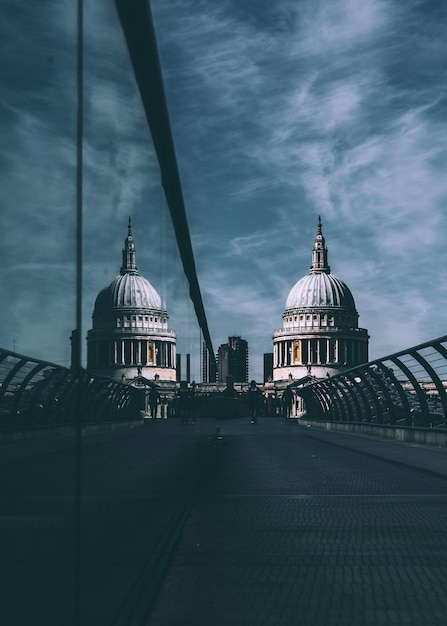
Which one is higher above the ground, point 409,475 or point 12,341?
point 12,341

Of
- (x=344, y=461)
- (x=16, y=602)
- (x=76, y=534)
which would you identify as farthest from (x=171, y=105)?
(x=344, y=461)

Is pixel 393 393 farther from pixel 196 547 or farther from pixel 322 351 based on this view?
pixel 322 351

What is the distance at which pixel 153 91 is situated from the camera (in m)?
3.90

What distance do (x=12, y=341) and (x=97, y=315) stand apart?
83 centimetres

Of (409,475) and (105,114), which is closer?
(105,114)

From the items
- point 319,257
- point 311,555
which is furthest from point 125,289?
point 319,257

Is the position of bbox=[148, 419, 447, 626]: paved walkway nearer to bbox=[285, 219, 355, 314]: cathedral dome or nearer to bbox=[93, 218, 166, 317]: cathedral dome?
bbox=[93, 218, 166, 317]: cathedral dome

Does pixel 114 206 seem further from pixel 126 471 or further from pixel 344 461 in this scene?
pixel 344 461

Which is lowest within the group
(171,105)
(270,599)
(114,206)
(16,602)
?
(270,599)

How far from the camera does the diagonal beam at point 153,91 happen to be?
3.01 metres

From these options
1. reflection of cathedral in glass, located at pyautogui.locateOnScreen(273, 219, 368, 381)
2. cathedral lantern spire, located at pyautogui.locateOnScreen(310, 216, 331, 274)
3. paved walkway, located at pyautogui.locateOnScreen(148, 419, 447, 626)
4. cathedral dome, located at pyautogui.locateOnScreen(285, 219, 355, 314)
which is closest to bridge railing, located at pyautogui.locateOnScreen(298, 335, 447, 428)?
paved walkway, located at pyautogui.locateOnScreen(148, 419, 447, 626)

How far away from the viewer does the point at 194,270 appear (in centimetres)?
898

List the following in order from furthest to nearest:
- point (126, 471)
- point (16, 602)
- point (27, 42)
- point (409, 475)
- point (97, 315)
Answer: point (409, 475)
point (126, 471)
point (97, 315)
point (16, 602)
point (27, 42)

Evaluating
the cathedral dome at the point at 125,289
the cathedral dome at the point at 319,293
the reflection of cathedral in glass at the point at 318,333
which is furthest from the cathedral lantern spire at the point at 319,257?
the cathedral dome at the point at 125,289
